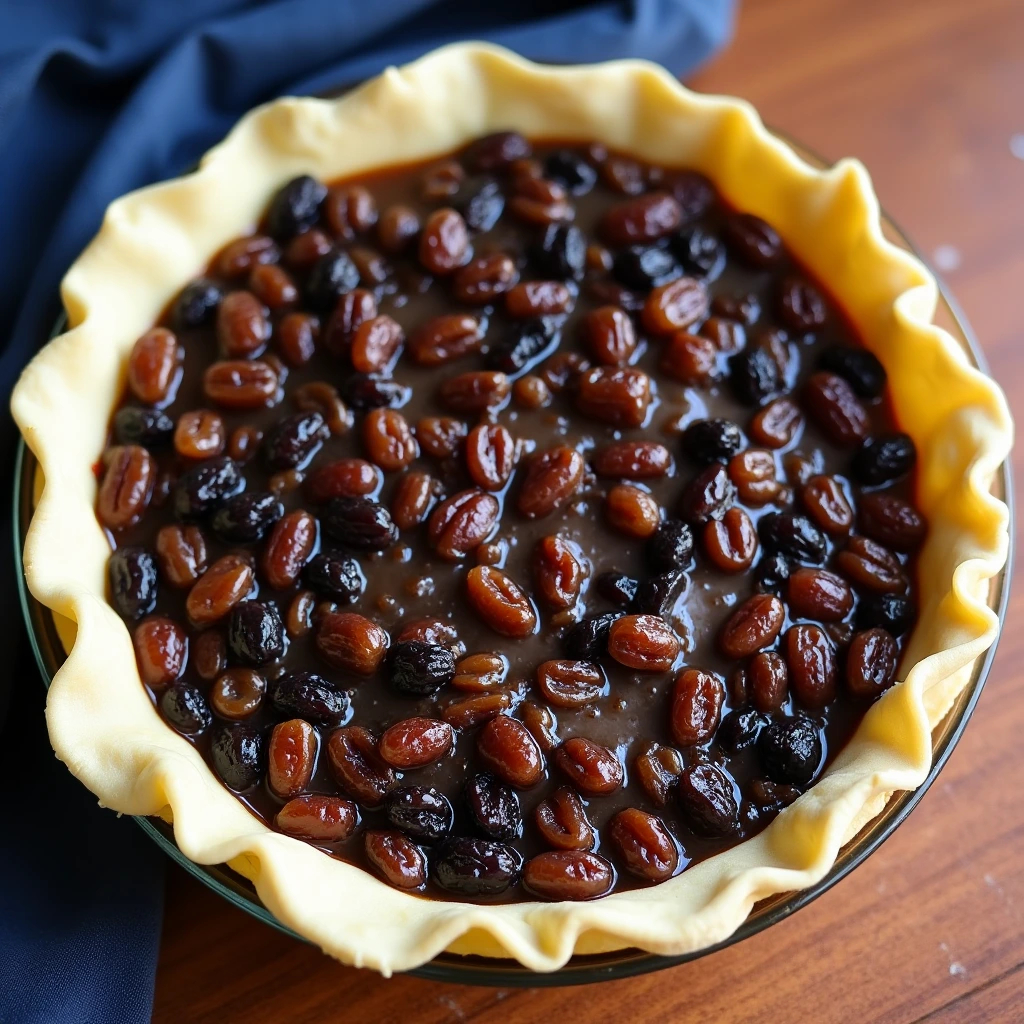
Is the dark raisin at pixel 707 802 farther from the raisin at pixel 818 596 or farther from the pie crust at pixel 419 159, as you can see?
the raisin at pixel 818 596

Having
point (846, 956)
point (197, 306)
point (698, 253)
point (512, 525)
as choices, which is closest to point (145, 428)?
point (197, 306)

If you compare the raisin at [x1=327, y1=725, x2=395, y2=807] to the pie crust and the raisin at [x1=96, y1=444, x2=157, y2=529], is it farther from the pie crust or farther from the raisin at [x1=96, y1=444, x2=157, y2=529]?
the raisin at [x1=96, y1=444, x2=157, y2=529]

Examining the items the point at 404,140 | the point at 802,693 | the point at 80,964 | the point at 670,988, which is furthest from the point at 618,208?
the point at 80,964

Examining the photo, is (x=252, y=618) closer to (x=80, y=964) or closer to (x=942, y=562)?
(x=80, y=964)

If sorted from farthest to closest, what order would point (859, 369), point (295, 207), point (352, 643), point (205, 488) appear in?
point (295, 207), point (859, 369), point (205, 488), point (352, 643)

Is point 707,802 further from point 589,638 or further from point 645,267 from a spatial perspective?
point 645,267

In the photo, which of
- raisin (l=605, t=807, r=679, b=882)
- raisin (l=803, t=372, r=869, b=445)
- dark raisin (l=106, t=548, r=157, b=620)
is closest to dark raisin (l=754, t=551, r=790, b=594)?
raisin (l=803, t=372, r=869, b=445)
